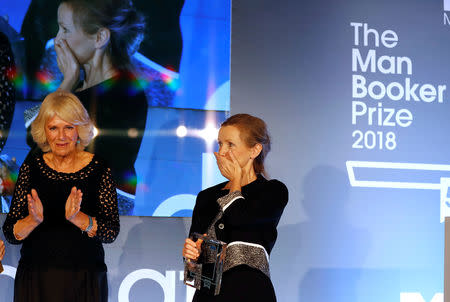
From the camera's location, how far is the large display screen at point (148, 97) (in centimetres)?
369

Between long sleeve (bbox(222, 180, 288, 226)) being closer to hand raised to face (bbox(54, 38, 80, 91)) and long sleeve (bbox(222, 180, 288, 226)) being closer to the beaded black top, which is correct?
the beaded black top

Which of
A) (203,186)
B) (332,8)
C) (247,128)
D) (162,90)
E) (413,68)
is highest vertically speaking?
(332,8)

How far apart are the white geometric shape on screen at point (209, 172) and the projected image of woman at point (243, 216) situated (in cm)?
128

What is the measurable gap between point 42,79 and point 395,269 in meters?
2.76

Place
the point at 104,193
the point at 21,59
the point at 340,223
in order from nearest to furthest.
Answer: the point at 104,193, the point at 21,59, the point at 340,223

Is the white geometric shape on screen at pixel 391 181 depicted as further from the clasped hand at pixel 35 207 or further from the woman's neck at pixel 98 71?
the clasped hand at pixel 35 207

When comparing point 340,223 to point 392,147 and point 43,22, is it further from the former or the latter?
point 43,22

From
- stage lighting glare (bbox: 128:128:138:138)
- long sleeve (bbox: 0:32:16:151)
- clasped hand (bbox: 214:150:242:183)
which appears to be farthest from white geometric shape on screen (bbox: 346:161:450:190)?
long sleeve (bbox: 0:32:16:151)

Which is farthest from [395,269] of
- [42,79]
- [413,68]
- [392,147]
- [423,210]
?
[42,79]

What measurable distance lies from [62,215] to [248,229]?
2.81ft

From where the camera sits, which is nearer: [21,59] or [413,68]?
[21,59]

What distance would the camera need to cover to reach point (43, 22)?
371 cm

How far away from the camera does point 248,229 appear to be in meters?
2.35

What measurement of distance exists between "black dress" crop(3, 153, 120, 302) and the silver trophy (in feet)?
1.61
